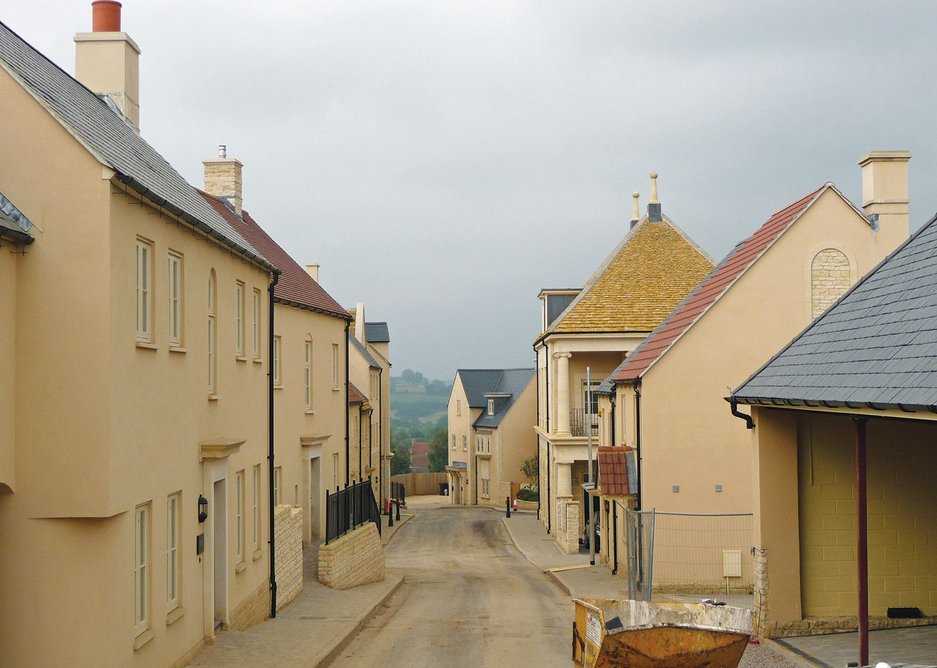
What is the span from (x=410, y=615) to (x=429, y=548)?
65.5 feet

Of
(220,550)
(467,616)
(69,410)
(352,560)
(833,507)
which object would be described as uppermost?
(69,410)

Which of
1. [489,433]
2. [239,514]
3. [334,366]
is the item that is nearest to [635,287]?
[334,366]

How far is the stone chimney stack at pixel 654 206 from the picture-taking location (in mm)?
38219

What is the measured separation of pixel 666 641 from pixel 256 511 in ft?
32.2

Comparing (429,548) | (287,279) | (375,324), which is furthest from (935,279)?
(375,324)

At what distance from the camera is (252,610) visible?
17516 millimetres

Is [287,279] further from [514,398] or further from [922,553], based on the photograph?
[514,398]

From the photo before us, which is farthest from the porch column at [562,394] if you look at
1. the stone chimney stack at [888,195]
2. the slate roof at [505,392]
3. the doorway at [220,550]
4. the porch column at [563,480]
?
the slate roof at [505,392]

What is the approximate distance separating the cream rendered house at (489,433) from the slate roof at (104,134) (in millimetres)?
49343

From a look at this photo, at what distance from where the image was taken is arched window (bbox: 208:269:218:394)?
51.1 ft

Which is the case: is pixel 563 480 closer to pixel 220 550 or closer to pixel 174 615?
pixel 220 550

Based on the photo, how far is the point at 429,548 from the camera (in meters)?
40.7

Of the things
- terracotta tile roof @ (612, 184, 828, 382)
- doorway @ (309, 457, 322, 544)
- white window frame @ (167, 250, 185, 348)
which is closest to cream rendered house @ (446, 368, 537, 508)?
doorway @ (309, 457, 322, 544)

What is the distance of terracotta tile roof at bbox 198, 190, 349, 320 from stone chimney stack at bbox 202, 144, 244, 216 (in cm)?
54
